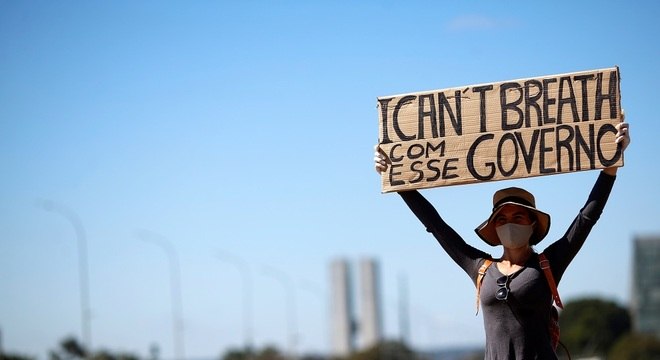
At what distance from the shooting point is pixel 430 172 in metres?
7.62

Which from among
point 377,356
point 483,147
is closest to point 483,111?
point 483,147

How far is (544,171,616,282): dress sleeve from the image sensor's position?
7.17 m

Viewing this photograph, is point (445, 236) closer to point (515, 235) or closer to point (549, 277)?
point (515, 235)

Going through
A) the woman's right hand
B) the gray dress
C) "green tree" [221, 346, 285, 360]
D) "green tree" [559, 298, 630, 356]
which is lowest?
"green tree" [221, 346, 285, 360]

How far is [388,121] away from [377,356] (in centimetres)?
10463

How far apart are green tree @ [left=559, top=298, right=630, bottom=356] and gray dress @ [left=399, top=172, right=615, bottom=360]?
332 ft

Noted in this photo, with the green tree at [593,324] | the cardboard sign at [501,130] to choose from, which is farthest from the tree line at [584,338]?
the cardboard sign at [501,130]

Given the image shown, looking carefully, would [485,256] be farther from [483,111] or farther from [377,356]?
[377,356]

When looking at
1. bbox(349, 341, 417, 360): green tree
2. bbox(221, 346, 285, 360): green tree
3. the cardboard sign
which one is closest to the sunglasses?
the cardboard sign

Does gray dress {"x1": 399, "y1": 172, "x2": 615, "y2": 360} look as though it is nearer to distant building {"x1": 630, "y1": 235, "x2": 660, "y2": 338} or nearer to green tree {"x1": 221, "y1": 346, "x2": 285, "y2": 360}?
green tree {"x1": 221, "y1": 346, "x2": 285, "y2": 360}

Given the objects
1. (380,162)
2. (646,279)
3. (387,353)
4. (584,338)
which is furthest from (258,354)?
(380,162)

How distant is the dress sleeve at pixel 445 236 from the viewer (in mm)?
7465

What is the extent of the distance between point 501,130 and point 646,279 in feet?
469

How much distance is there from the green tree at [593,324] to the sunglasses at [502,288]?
332 ft
